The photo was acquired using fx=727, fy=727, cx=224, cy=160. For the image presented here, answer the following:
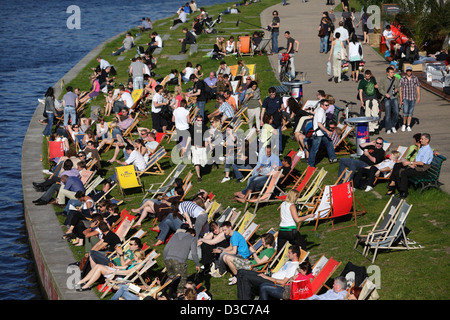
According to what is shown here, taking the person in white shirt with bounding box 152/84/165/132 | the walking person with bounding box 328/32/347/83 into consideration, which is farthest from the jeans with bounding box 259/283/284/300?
the walking person with bounding box 328/32/347/83

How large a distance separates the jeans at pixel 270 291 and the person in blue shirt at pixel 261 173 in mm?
5115

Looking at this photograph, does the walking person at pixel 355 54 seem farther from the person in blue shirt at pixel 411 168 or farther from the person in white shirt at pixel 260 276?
the person in white shirt at pixel 260 276

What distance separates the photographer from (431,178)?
15977 mm

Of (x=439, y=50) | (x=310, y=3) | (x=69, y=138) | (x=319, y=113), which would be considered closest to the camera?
(x=319, y=113)

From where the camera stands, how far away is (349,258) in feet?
45.9

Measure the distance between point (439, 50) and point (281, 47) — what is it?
26.1ft

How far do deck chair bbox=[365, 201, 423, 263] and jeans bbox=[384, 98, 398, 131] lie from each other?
7055 mm

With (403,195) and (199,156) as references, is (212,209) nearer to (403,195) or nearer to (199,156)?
(199,156)

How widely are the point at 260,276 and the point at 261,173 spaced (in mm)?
5322

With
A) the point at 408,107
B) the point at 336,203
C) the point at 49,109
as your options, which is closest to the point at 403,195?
the point at 336,203

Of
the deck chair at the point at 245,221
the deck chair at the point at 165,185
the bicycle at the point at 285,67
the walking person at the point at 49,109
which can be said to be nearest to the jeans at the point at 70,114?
the walking person at the point at 49,109

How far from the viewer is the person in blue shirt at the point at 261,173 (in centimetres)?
1781
